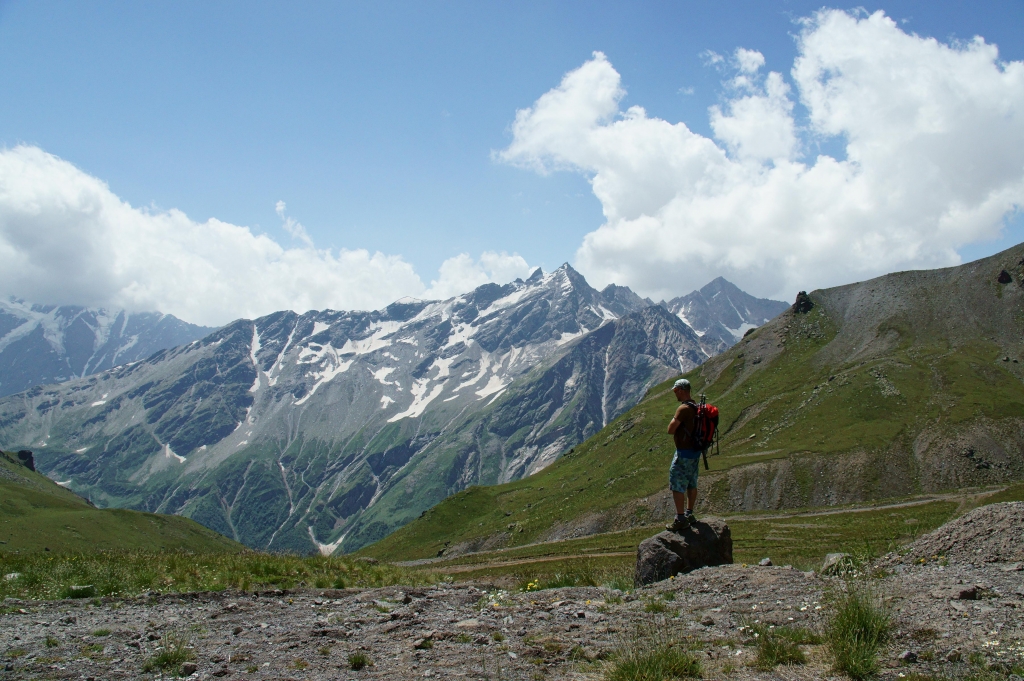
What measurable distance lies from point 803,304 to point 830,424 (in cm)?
7928

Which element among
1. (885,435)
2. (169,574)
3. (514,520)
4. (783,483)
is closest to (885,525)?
(783,483)

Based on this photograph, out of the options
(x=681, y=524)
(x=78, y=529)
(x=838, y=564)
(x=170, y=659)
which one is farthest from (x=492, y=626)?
(x=78, y=529)

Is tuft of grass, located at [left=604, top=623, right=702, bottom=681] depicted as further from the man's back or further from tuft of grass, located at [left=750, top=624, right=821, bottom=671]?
the man's back

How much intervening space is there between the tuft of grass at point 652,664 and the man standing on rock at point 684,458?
8.70 metres

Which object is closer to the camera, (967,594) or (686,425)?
(967,594)

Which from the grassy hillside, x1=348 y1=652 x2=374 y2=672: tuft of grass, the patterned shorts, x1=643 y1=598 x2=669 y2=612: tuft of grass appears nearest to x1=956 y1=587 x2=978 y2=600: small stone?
x1=643 y1=598 x2=669 y2=612: tuft of grass

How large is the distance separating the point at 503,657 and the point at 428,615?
4.21 metres

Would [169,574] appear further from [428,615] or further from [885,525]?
[885,525]

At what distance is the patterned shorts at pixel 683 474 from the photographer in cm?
1792

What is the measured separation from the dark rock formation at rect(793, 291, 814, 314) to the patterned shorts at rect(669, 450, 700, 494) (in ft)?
599

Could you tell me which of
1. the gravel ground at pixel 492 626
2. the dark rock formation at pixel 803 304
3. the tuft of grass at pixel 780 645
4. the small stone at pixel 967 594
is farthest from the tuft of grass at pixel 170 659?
the dark rock formation at pixel 803 304

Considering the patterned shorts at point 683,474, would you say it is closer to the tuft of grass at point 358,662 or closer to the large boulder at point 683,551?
the large boulder at point 683,551

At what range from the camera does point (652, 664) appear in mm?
8047

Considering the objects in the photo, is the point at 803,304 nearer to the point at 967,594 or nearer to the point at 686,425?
the point at 686,425
